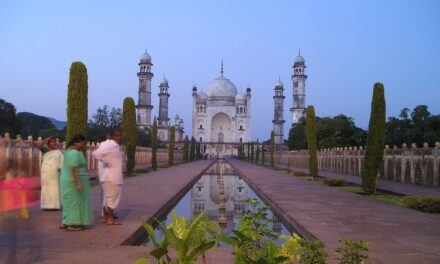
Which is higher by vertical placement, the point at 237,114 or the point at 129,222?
the point at 237,114

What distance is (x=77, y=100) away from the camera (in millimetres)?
12328

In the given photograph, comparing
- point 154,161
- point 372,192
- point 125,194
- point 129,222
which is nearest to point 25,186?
point 129,222

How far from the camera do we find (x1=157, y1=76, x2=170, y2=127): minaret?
69.9 meters

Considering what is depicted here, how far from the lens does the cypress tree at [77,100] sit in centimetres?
1207

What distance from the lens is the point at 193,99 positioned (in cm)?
7088

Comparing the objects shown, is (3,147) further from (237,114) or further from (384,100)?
(237,114)

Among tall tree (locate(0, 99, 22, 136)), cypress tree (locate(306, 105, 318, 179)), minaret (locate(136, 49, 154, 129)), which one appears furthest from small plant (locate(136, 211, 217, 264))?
minaret (locate(136, 49, 154, 129))

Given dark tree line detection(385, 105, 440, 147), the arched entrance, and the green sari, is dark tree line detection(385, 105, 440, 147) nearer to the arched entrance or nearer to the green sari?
the green sari

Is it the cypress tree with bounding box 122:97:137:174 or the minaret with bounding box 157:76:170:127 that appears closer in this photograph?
the cypress tree with bounding box 122:97:137:174

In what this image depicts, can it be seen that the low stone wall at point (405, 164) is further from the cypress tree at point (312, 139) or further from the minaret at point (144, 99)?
the minaret at point (144, 99)

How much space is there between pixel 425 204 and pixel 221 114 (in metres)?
62.0

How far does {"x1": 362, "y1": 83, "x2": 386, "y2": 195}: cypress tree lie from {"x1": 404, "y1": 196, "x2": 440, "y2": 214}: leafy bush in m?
2.24

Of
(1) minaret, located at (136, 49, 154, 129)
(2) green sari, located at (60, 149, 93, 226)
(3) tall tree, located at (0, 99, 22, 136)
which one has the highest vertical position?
(1) minaret, located at (136, 49, 154, 129)

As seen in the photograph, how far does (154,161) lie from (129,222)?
52.1 feet
